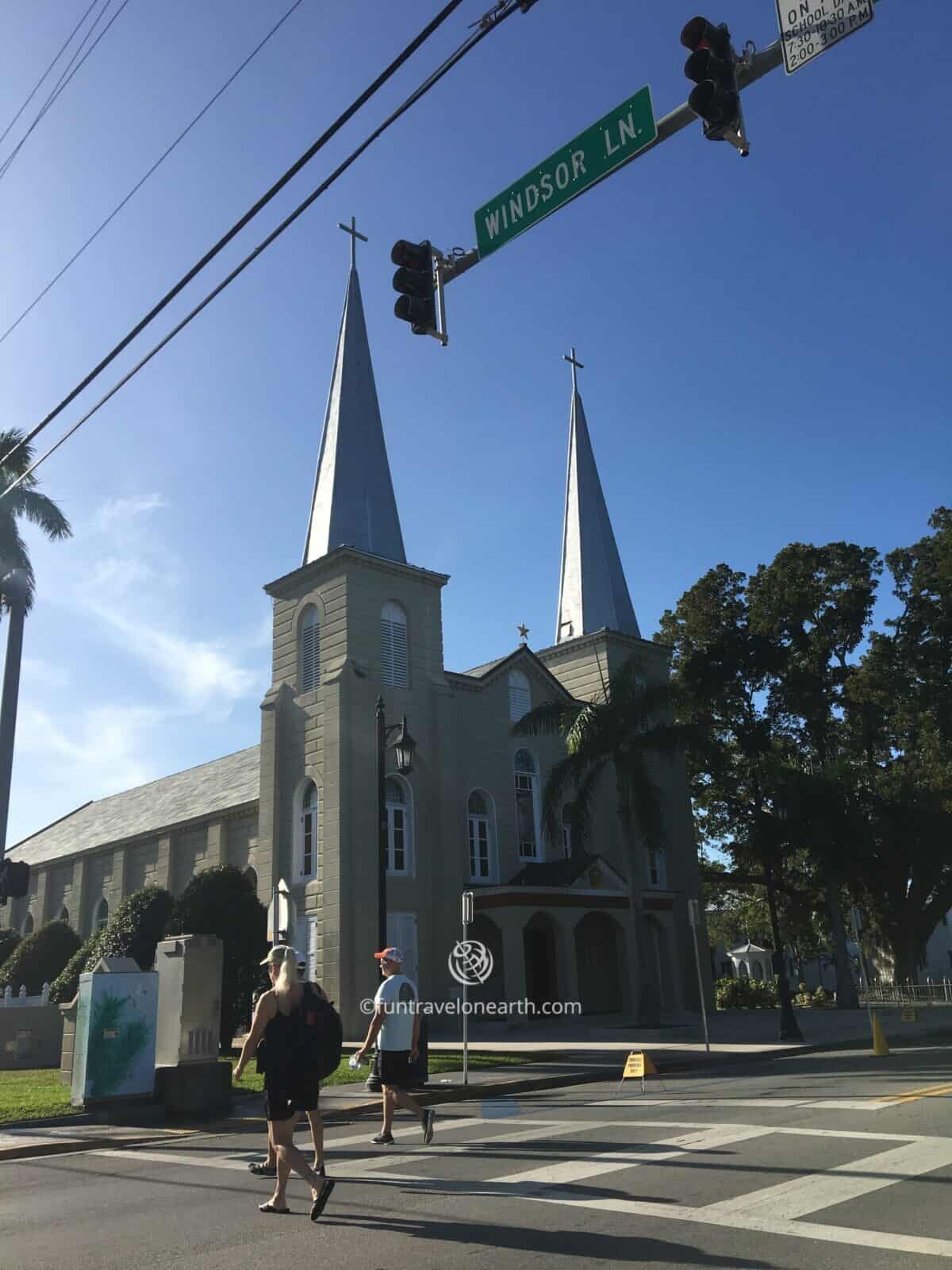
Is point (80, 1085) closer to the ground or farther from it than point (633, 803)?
closer to the ground

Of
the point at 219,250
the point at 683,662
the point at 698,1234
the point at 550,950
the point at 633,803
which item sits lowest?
the point at 698,1234

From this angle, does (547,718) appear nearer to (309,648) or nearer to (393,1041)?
(309,648)

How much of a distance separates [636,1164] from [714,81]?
7959 mm

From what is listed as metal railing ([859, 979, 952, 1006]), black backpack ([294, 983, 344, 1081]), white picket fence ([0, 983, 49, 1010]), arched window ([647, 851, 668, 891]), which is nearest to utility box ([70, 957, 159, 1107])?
black backpack ([294, 983, 344, 1081])

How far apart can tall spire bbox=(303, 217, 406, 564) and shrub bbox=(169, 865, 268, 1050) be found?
11229 millimetres

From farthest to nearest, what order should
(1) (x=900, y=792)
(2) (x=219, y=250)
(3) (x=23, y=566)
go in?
(1) (x=900, y=792) → (3) (x=23, y=566) → (2) (x=219, y=250)

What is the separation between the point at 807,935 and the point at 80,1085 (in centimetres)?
4169

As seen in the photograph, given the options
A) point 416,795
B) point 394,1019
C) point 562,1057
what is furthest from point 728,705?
point 394,1019

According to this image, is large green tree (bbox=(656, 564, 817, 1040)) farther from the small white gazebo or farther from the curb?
the small white gazebo

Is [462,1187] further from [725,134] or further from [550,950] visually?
[550,950]

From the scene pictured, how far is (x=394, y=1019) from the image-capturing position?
9.84 meters

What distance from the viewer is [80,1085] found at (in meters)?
13.1

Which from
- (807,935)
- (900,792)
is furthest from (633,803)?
(807,935)

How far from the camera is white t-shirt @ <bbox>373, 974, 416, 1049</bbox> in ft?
31.9
